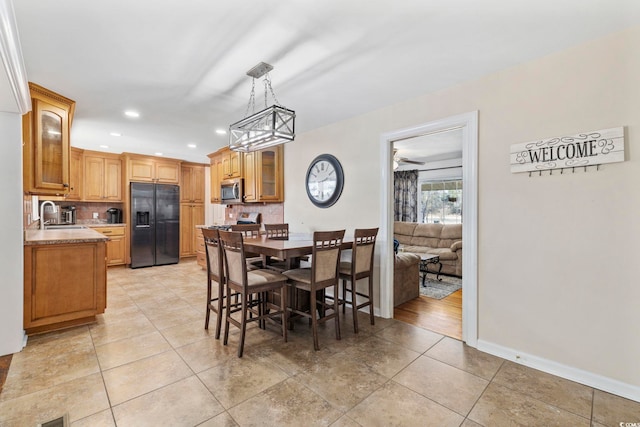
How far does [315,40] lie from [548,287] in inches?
101

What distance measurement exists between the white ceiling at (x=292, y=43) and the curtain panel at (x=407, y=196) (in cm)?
497

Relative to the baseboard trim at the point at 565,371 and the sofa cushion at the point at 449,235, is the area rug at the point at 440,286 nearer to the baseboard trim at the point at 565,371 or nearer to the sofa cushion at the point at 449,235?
the sofa cushion at the point at 449,235

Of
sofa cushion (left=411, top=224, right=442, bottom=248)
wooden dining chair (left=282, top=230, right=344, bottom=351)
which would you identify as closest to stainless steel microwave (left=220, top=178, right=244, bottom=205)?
wooden dining chair (left=282, top=230, right=344, bottom=351)

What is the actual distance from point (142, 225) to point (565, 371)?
6.62m

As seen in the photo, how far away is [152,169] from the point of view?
5980mm

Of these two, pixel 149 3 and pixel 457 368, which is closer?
pixel 149 3

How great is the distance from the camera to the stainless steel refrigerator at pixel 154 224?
18.7 ft

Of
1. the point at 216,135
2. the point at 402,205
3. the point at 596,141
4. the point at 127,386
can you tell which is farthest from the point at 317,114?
the point at 402,205

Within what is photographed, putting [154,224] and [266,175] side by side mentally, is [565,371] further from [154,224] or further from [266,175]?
[154,224]

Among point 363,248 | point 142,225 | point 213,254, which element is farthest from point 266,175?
point 142,225

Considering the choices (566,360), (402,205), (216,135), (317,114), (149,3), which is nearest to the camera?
(149,3)

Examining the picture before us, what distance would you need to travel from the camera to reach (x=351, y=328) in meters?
3.00

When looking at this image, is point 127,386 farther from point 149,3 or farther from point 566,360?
point 566,360

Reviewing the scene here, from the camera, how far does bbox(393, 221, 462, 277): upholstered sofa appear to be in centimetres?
517
